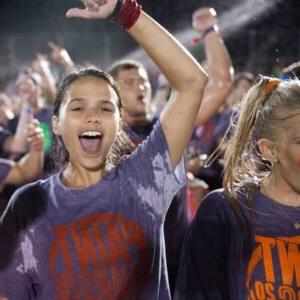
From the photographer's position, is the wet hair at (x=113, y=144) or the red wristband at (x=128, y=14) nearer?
the red wristband at (x=128, y=14)

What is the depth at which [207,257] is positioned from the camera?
2135 mm

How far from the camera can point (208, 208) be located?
7.15 ft

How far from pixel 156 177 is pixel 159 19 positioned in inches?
67.5

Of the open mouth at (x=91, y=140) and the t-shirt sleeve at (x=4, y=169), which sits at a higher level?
the t-shirt sleeve at (x=4, y=169)

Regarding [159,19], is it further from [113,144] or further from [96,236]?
[96,236]

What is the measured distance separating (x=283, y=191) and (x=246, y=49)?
787cm

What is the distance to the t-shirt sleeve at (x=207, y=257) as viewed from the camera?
212 centimetres

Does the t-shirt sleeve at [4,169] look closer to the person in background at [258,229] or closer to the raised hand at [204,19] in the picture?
the raised hand at [204,19]

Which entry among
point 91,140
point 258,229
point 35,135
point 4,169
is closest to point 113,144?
point 91,140

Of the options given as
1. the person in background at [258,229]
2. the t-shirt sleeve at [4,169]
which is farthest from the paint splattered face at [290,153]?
the t-shirt sleeve at [4,169]

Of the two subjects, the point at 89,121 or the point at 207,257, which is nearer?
the point at 207,257

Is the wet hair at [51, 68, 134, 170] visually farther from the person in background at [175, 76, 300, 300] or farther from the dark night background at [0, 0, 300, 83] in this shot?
the dark night background at [0, 0, 300, 83]

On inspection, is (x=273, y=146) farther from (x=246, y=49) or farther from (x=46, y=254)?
(x=246, y=49)

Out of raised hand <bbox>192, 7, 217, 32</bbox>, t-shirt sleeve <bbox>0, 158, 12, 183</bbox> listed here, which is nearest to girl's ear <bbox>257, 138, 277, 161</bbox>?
raised hand <bbox>192, 7, 217, 32</bbox>
